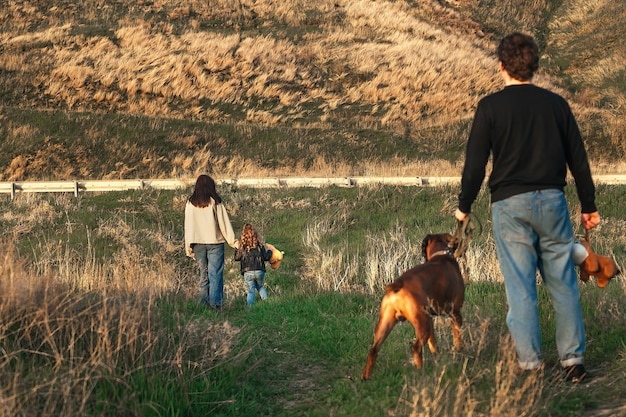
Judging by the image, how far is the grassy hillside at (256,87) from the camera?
1410 inches

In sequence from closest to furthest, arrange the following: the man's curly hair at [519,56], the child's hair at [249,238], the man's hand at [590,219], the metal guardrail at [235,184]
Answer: the man's curly hair at [519,56] → the man's hand at [590,219] → the child's hair at [249,238] → the metal guardrail at [235,184]

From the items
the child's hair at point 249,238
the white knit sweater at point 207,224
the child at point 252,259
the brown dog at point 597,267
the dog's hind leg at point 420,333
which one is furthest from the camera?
the child's hair at point 249,238

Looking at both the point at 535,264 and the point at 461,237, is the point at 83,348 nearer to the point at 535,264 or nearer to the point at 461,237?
the point at 461,237

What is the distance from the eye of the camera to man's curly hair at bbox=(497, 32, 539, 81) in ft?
18.3

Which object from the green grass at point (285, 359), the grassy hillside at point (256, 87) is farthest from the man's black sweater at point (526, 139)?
the grassy hillside at point (256, 87)

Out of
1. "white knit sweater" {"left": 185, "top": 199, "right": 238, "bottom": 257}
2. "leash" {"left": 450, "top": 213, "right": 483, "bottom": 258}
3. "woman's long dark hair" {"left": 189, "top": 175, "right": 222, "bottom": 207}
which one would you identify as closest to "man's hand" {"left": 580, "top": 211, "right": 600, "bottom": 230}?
"leash" {"left": 450, "top": 213, "right": 483, "bottom": 258}

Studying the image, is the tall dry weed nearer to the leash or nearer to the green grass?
the green grass

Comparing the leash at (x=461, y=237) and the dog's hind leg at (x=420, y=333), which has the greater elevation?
the leash at (x=461, y=237)

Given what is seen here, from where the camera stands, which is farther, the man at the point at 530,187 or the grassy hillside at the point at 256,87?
the grassy hillside at the point at 256,87

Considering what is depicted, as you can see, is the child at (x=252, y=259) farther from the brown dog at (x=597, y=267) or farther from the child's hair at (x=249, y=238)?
the brown dog at (x=597, y=267)

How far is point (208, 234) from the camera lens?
10.3 metres

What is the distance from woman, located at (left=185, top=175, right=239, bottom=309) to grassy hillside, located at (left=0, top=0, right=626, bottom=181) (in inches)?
733

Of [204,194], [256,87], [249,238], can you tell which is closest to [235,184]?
[249,238]

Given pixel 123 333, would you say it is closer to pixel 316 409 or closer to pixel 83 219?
pixel 316 409
